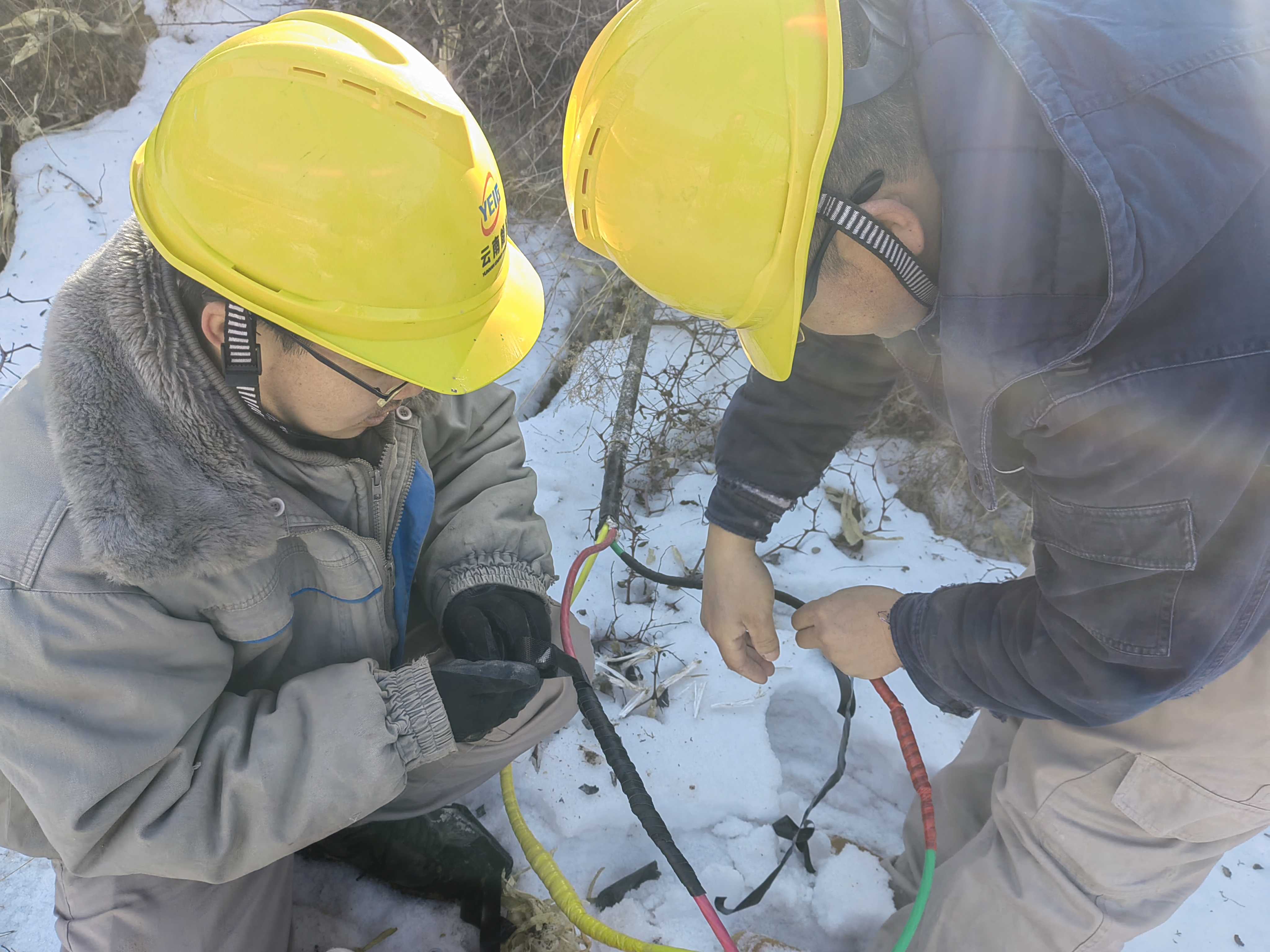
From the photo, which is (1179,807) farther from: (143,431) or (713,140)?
(143,431)

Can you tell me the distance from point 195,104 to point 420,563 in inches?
46.0

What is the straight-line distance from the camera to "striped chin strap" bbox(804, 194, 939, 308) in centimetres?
106

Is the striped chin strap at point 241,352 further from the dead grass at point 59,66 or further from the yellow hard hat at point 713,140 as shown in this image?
the dead grass at point 59,66

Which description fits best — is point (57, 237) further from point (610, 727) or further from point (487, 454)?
point (610, 727)

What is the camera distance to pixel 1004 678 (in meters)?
1.26

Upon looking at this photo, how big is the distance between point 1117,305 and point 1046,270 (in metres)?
0.09

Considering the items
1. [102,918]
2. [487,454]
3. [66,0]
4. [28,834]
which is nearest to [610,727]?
[487,454]

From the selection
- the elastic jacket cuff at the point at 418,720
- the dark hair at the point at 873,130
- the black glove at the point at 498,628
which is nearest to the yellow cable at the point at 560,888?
the black glove at the point at 498,628

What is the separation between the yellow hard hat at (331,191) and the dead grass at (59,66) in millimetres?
2986

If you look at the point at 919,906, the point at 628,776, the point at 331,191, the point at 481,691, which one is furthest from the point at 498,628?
the point at 919,906

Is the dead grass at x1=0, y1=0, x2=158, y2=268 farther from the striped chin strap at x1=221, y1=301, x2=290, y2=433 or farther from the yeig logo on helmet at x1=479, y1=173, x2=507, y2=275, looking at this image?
the yeig logo on helmet at x1=479, y1=173, x2=507, y2=275

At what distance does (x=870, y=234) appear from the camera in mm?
1071

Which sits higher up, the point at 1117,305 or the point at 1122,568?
Answer: the point at 1117,305

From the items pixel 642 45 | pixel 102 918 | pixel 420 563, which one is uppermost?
pixel 642 45
